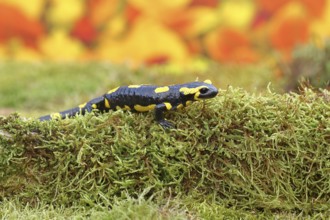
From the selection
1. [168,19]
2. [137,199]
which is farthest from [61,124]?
[168,19]

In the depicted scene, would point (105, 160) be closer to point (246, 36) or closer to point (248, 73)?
point (248, 73)

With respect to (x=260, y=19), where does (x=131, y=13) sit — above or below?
above

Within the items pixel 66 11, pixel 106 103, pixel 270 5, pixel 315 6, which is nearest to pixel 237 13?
pixel 270 5

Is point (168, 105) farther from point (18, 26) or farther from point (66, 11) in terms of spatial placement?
point (18, 26)

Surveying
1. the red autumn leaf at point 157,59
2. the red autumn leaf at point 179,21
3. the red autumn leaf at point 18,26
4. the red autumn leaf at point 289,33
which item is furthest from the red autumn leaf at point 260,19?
the red autumn leaf at point 18,26

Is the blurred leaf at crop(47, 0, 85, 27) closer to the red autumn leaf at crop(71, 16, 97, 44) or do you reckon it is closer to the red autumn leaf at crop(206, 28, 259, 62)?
the red autumn leaf at crop(71, 16, 97, 44)
